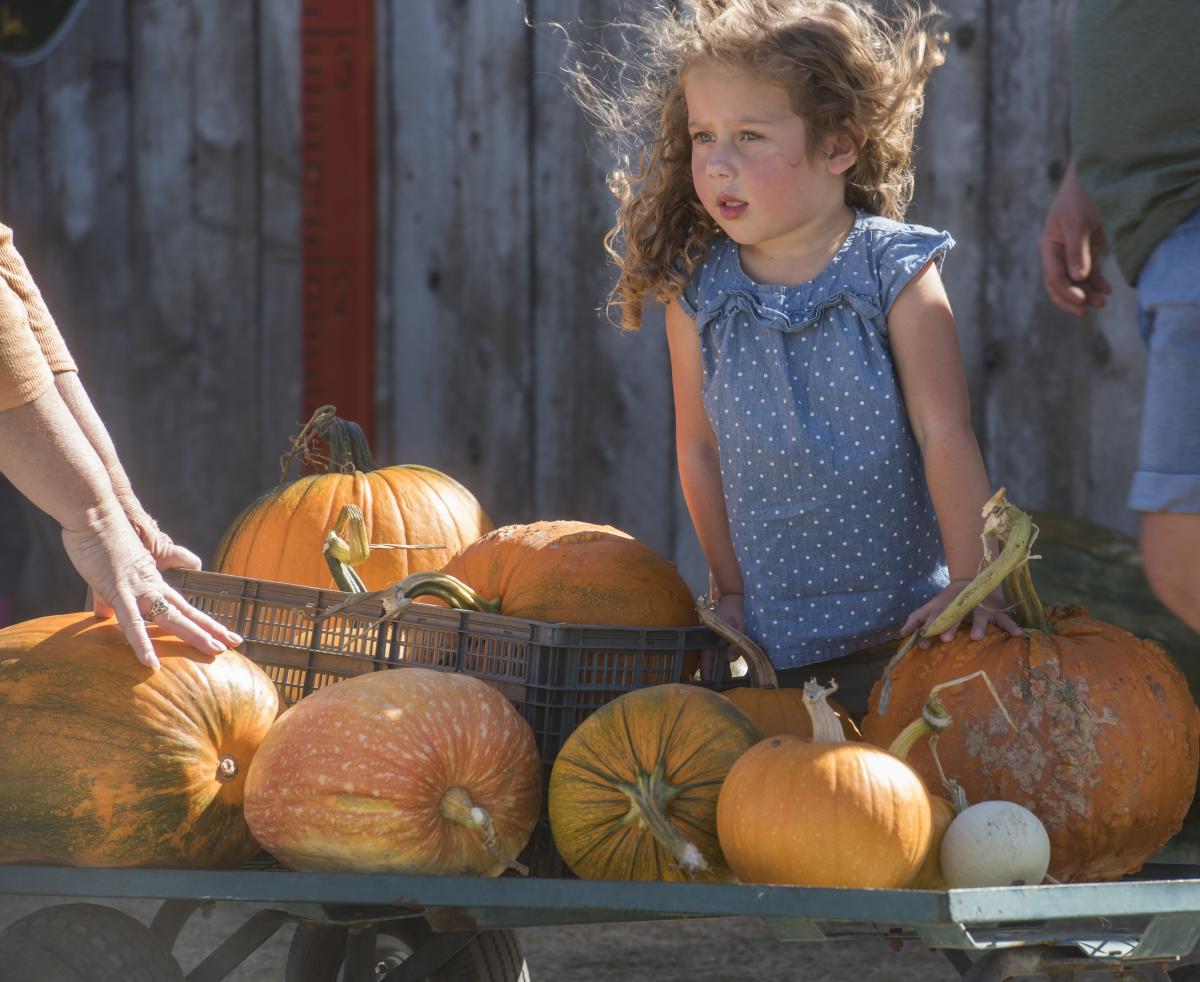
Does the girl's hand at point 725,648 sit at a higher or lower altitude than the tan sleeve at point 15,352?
lower

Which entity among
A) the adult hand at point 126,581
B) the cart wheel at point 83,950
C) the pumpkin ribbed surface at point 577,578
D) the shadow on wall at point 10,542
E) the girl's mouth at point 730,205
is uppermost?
the girl's mouth at point 730,205

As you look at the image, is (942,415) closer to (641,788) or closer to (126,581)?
(641,788)

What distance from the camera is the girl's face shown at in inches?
115

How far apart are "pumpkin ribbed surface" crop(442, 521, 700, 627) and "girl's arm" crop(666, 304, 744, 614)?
0.28 m

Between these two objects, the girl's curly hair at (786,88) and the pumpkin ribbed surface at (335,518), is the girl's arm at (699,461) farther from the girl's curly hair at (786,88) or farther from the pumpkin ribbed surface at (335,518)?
the pumpkin ribbed surface at (335,518)

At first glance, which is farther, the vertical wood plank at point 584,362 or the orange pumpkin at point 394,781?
the vertical wood plank at point 584,362

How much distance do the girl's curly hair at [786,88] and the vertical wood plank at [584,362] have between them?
1475 mm

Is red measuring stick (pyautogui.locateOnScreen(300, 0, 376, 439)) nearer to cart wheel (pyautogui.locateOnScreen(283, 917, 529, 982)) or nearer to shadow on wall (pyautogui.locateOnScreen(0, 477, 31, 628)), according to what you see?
shadow on wall (pyautogui.locateOnScreen(0, 477, 31, 628))

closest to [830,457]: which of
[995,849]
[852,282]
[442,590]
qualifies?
[852,282]

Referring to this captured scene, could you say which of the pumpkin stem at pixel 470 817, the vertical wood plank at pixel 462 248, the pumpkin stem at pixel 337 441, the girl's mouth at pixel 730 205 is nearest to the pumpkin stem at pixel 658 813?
the pumpkin stem at pixel 470 817

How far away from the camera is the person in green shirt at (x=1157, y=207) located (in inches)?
82.6

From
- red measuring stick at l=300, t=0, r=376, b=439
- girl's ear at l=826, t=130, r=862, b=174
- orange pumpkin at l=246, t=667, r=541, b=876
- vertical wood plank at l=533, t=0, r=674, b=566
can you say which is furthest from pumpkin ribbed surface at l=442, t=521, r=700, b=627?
red measuring stick at l=300, t=0, r=376, b=439

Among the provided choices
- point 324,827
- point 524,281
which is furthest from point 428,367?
point 324,827

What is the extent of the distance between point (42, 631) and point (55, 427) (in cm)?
32
